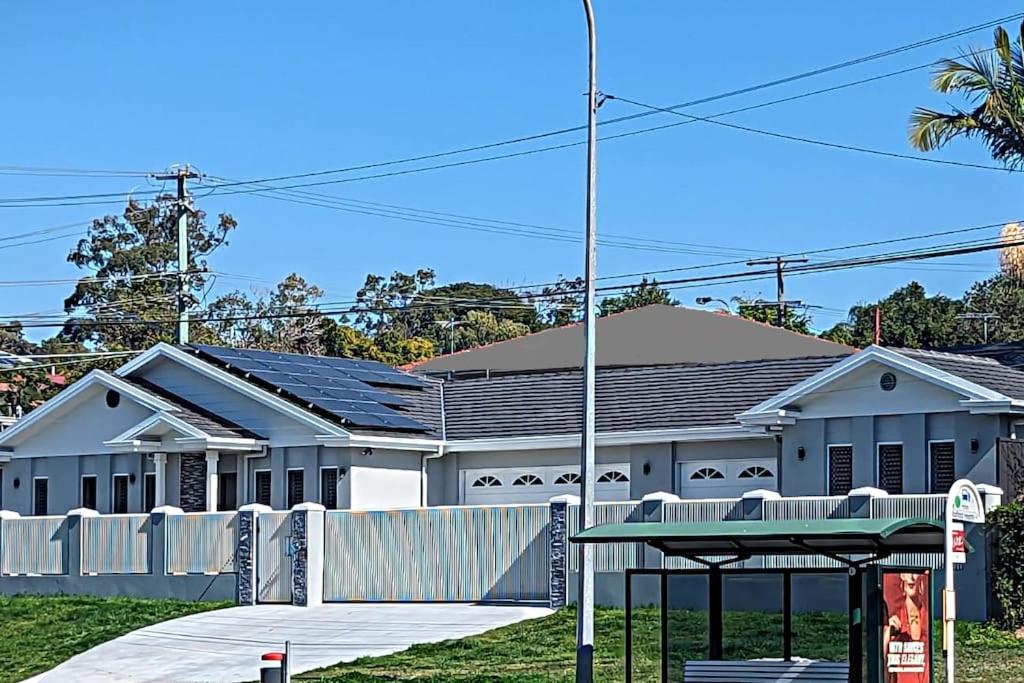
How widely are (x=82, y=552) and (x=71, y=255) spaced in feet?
131

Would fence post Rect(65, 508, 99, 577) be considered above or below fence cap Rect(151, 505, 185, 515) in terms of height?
below

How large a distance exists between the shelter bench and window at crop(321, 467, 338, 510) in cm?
1758

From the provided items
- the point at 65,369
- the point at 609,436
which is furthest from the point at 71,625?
the point at 65,369

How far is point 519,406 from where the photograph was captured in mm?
38906

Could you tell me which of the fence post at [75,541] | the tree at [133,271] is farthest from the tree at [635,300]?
the fence post at [75,541]

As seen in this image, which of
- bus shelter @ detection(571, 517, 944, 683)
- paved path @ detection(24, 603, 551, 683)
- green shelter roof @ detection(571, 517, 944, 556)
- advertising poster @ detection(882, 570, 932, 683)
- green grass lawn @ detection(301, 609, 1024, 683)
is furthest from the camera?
paved path @ detection(24, 603, 551, 683)

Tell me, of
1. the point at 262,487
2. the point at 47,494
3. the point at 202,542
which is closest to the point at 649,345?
the point at 262,487

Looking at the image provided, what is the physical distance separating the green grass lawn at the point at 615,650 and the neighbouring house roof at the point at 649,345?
20166 mm

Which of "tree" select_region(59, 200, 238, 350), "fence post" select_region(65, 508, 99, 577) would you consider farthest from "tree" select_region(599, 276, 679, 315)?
"fence post" select_region(65, 508, 99, 577)

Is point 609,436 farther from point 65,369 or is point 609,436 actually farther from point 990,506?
point 65,369

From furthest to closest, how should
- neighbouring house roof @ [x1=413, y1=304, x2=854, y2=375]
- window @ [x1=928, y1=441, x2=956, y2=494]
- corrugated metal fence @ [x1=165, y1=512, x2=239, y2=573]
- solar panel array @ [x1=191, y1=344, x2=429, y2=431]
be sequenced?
neighbouring house roof @ [x1=413, y1=304, x2=854, y2=375]
solar panel array @ [x1=191, y1=344, x2=429, y2=431]
corrugated metal fence @ [x1=165, y1=512, x2=239, y2=573]
window @ [x1=928, y1=441, x2=956, y2=494]

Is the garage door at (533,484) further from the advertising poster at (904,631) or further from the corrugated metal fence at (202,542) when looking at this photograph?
the advertising poster at (904,631)

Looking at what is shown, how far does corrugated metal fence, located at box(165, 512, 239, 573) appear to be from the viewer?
1314 inches

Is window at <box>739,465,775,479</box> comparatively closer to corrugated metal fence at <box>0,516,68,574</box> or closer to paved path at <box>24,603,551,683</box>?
paved path at <box>24,603,551,683</box>
